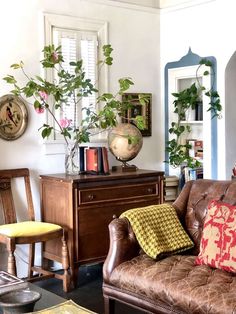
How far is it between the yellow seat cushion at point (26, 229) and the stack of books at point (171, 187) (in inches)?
62.5

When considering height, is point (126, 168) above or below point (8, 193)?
above

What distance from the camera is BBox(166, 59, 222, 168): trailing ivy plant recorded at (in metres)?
5.22

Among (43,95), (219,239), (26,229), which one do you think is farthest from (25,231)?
(219,239)

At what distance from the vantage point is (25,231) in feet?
13.5

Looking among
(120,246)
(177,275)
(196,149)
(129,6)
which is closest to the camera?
(177,275)

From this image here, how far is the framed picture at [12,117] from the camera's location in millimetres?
4613

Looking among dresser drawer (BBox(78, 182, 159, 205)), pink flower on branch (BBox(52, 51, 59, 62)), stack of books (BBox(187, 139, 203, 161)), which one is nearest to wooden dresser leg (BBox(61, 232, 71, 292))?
dresser drawer (BBox(78, 182, 159, 205))

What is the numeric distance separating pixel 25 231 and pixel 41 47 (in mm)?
1747

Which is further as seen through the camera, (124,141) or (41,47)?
(124,141)

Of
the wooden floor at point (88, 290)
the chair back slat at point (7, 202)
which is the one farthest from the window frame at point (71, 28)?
the wooden floor at point (88, 290)

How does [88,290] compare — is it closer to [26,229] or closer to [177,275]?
[26,229]

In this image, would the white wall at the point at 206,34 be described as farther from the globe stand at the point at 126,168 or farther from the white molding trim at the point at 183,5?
the globe stand at the point at 126,168

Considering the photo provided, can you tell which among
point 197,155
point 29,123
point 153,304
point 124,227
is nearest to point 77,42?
point 29,123

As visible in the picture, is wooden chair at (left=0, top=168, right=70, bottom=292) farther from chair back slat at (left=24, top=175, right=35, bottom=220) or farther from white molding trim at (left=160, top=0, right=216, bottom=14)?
white molding trim at (left=160, top=0, right=216, bottom=14)
